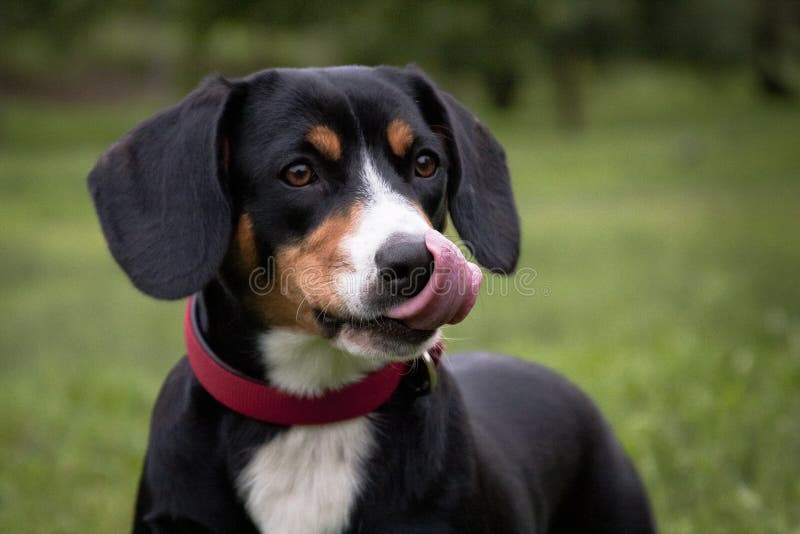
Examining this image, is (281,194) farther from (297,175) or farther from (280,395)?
(280,395)

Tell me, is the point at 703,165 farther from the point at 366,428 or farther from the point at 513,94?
the point at 366,428

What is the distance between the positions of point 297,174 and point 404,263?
0.56 m

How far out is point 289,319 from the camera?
2.89 meters

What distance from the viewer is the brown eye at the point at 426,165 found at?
9.98 feet

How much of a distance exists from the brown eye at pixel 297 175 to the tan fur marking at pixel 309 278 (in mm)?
166

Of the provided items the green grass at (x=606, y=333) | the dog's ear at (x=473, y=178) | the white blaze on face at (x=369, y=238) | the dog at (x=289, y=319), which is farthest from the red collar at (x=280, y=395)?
the green grass at (x=606, y=333)

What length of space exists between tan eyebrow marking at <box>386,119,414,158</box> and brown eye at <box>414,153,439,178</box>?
7 centimetres

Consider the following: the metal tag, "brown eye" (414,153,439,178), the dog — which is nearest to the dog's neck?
the dog

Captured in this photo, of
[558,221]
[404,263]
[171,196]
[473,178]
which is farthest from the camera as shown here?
[558,221]

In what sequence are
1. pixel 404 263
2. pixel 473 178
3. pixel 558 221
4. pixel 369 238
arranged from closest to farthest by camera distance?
pixel 404 263 → pixel 369 238 → pixel 473 178 → pixel 558 221

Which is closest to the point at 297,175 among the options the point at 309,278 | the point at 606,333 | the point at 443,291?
the point at 309,278

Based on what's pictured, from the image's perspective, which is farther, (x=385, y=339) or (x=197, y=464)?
(x=197, y=464)

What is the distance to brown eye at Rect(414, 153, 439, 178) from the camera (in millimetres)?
3043

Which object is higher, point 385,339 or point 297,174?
point 297,174
